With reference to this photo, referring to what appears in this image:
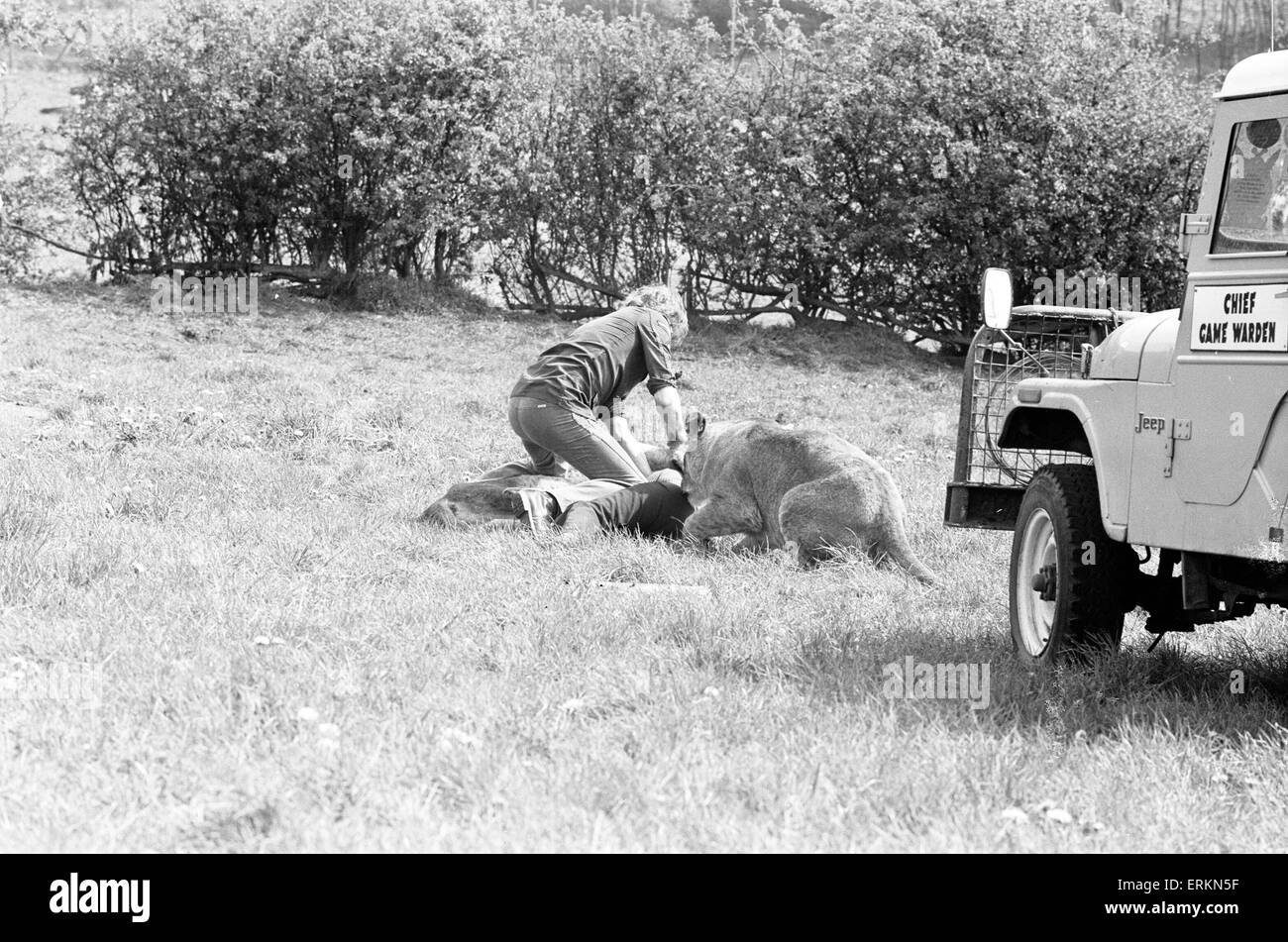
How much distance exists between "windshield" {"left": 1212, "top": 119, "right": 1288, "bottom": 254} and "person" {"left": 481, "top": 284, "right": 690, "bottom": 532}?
13.3 ft

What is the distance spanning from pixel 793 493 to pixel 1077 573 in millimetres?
2220

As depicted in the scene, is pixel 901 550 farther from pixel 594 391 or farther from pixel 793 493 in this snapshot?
pixel 594 391

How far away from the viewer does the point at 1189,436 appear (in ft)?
14.4

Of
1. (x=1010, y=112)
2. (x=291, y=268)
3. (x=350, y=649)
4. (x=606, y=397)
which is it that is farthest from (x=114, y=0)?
(x=350, y=649)

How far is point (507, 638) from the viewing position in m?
5.04

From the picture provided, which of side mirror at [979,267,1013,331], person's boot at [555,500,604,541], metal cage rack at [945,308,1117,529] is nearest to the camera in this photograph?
side mirror at [979,267,1013,331]

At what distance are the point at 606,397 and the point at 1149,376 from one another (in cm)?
423

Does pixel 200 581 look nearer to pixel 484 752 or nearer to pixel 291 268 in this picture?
pixel 484 752
